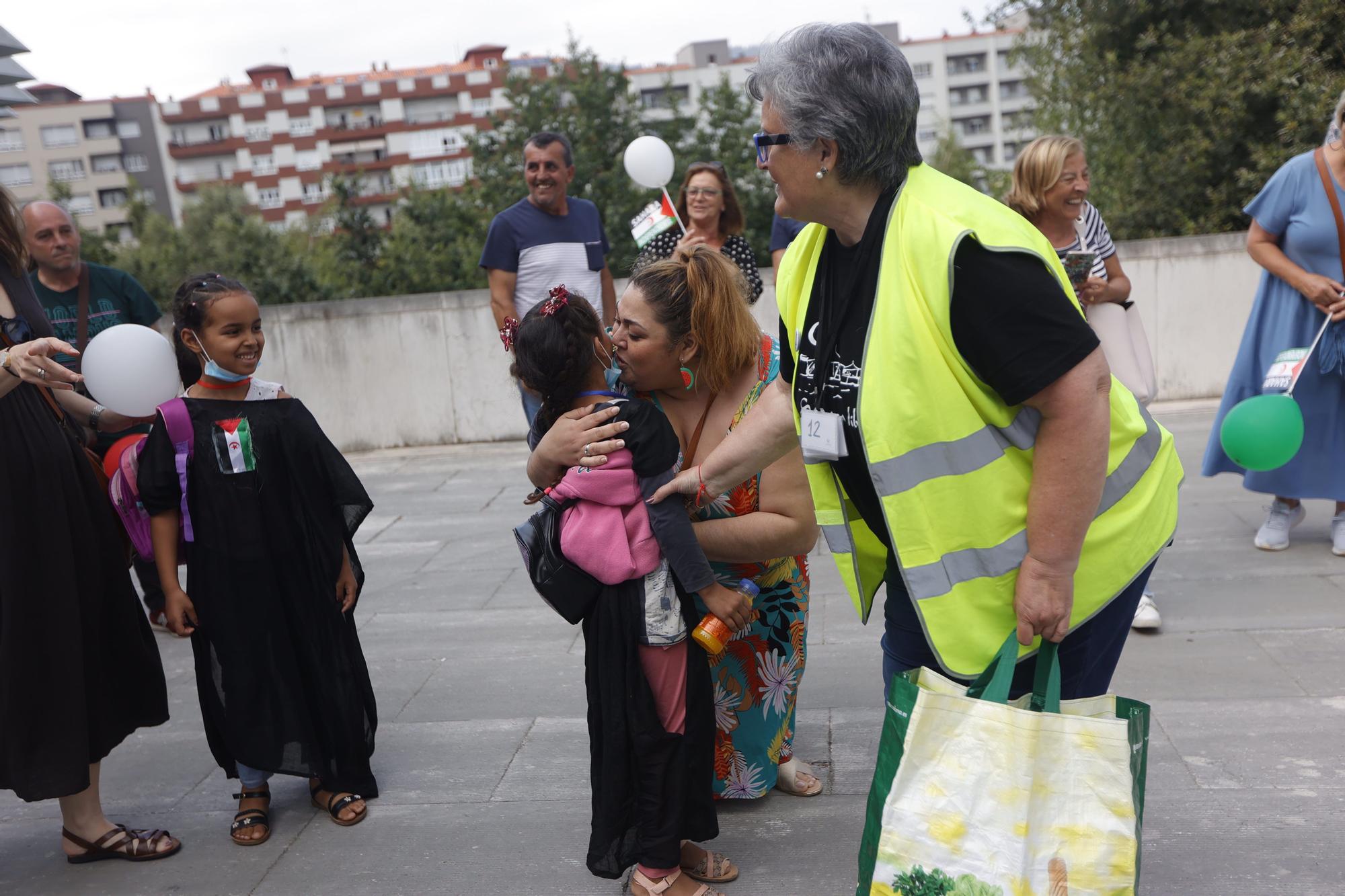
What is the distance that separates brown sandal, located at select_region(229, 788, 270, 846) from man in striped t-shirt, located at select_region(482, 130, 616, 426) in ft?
9.95

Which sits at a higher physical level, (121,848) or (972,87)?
(972,87)

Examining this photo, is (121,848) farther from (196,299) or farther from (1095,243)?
(1095,243)

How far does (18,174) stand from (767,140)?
10718 centimetres

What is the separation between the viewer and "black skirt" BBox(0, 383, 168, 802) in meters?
2.96

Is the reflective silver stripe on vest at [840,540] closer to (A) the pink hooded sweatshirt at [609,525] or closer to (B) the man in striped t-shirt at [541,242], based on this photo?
(A) the pink hooded sweatshirt at [609,525]

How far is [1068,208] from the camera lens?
4211mm

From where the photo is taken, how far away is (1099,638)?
85.6 inches

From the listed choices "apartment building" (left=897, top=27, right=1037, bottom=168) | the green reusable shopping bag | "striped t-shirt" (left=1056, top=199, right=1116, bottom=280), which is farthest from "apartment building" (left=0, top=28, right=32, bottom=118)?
"apartment building" (left=897, top=27, right=1037, bottom=168)

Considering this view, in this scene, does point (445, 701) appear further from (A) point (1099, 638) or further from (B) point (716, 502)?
(A) point (1099, 638)

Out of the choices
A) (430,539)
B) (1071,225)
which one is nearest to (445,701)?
(430,539)

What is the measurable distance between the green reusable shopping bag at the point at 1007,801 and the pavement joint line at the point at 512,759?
1777 millimetres

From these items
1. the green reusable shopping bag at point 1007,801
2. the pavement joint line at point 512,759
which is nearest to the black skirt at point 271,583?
the pavement joint line at point 512,759

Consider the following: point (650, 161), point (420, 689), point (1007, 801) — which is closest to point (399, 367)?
point (650, 161)

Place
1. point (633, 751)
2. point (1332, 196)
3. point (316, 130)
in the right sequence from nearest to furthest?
1. point (633, 751)
2. point (1332, 196)
3. point (316, 130)
